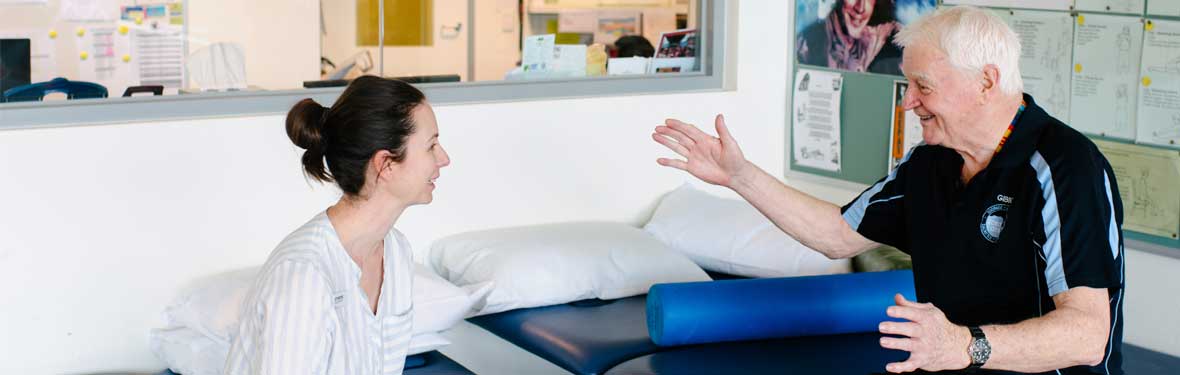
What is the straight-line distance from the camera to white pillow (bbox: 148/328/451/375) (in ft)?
11.0

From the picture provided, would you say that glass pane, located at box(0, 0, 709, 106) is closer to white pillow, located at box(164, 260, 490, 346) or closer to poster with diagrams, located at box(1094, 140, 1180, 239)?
white pillow, located at box(164, 260, 490, 346)

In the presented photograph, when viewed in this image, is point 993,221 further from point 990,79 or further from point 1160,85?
point 1160,85

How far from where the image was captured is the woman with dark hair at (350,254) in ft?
7.50

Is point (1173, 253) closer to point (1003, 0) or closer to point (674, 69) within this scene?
point (1003, 0)

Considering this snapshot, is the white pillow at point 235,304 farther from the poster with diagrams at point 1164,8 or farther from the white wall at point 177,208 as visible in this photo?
the poster with diagrams at point 1164,8

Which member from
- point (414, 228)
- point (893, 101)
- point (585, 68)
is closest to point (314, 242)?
point (414, 228)

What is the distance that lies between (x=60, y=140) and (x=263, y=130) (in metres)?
0.57

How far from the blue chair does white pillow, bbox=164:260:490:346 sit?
1.94 ft

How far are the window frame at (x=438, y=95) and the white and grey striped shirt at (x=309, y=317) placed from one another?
1.29 metres

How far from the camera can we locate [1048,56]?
12.3ft

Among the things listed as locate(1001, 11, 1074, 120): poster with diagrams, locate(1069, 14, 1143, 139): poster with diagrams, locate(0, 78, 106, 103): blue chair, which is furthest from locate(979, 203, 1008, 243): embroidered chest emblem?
locate(0, 78, 106, 103): blue chair

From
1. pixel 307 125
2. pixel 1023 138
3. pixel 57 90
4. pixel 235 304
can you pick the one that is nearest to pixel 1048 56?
pixel 1023 138

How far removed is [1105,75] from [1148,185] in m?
0.32

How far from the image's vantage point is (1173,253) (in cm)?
346
